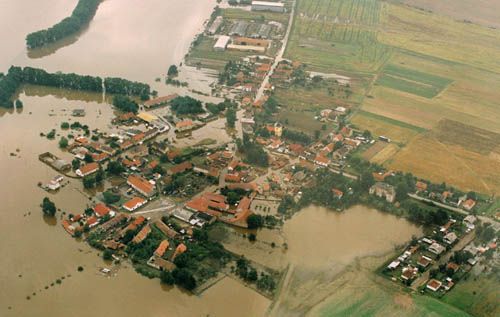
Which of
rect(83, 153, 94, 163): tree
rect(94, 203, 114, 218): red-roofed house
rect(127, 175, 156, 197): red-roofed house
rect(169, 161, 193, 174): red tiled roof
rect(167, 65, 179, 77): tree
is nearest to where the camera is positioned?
rect(94, 203, 114, 218): red-roofed house

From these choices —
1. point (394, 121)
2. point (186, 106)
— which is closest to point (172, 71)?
point (186, 106)

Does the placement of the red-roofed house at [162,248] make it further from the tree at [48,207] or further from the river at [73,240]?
the tree at [48,207]

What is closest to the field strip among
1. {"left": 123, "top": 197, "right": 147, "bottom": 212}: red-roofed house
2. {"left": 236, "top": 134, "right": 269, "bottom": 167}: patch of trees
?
{"left": 236, "top": 134, "right": 269, "bottom": 167}: patch of trees

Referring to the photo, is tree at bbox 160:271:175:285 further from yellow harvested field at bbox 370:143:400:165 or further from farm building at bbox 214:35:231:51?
farm building at bbox 214:35:231:51

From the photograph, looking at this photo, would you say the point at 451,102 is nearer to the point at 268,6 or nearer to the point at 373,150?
the point at 373,150

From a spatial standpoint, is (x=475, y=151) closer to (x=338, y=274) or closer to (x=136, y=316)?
(x=338, y=274)
